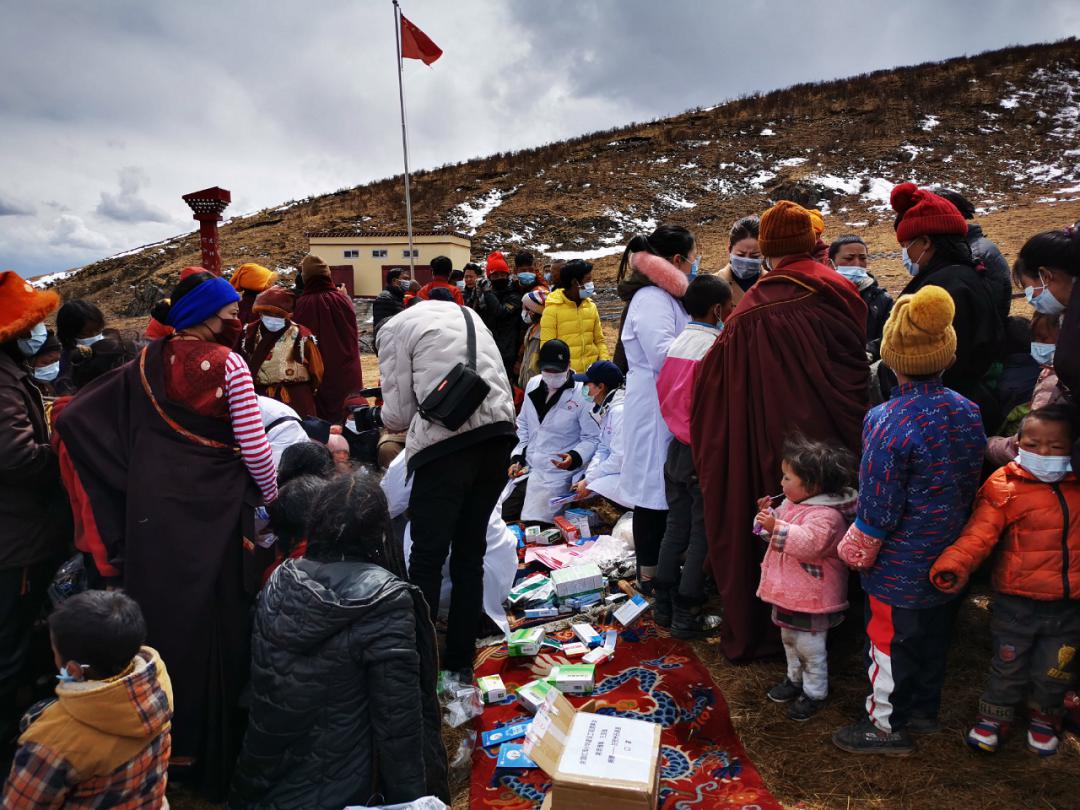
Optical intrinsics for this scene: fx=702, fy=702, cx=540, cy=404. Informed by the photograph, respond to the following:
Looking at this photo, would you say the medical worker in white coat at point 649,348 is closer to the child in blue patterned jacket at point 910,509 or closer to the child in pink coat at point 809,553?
the child in pink coat at point 809,553

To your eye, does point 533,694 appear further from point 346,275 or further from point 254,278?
point 346,275

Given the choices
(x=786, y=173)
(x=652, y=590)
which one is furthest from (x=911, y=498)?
(x=786, y=173)

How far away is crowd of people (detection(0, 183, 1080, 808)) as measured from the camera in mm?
2014

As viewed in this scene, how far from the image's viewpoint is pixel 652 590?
4004 millimetres

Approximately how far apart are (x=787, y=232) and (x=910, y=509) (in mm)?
1286

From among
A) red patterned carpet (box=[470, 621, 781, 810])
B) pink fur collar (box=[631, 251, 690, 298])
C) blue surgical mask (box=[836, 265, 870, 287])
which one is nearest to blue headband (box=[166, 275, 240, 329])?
red patterned carpet (box=[470, 621, 781, 810])

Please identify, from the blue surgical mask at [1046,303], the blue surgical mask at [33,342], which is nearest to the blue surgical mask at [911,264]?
the blue surgical mask at [1046,303]

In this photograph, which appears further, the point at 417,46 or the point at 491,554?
the point at 417,46

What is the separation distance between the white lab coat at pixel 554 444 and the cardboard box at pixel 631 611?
1.38m

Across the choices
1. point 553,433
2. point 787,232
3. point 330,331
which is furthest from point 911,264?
point 330,331

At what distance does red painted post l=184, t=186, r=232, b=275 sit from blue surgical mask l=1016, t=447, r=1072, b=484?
11.1m

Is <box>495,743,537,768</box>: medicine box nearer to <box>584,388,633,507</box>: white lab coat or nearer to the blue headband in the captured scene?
<box>584,388,633,507</box>: white lab coat

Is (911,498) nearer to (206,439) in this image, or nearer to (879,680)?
(879,680)

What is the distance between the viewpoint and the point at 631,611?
147 inches
